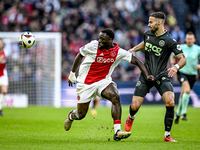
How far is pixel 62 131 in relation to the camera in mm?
8633

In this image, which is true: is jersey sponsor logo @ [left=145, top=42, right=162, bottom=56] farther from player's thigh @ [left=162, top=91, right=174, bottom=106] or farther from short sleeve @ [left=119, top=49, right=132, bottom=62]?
player's thigh @ [left=162, top=91, right=174, bottom=106]

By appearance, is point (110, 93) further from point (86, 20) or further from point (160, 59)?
point (86, 20)

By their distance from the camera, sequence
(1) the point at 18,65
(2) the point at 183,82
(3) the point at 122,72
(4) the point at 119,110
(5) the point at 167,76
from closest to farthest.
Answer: (4) the point at 119,110 → (5) the point at 167,76 → (2) the point at 183,82 → (1) the point at 18,65 → (3) the point at 122,72

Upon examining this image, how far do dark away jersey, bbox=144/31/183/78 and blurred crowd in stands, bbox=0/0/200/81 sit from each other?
11.9 metres

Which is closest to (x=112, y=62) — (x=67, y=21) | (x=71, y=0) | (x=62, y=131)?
(x=62, y=131)

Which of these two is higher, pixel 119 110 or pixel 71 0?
pixel 71 0

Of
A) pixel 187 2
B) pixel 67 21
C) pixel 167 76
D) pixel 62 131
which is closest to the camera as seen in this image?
pixel 167 76

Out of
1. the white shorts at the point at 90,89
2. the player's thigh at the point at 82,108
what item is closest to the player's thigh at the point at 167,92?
the white shorts at the point at 90,89

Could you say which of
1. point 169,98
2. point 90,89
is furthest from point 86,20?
point 169,98

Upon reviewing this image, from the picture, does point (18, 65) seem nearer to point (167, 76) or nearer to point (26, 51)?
point (26, 51)

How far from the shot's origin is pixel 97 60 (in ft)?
23.2

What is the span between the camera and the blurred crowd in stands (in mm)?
20469

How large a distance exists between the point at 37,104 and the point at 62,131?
32.1ft

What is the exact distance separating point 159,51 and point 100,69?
125 cm
